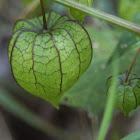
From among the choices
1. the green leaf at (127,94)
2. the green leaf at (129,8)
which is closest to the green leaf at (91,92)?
the green leaf at (129,8)

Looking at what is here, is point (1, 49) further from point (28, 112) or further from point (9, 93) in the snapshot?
point (28, 112)

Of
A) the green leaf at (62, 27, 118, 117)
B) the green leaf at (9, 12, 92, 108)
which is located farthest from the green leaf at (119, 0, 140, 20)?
the green leaf at (9, 12, 92, 108)

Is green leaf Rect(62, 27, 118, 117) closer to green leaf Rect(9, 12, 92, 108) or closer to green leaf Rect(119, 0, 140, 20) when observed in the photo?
green leaf Rect(119, 0, 140, 20)

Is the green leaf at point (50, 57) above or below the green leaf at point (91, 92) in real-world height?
above

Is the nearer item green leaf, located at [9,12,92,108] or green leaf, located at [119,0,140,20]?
green leaf, located at [9,12,92,108]

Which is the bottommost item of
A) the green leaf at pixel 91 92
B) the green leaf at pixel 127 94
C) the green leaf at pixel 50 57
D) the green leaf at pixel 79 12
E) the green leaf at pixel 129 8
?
the green leaf at pixel 91 92

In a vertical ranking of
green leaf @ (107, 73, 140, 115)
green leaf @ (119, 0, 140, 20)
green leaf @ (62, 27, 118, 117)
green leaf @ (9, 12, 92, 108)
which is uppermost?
green leaf @ (9, 12, 92, 108)

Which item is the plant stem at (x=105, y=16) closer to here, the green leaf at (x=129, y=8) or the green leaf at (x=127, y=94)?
the green leaf at (x=127, y=94)
